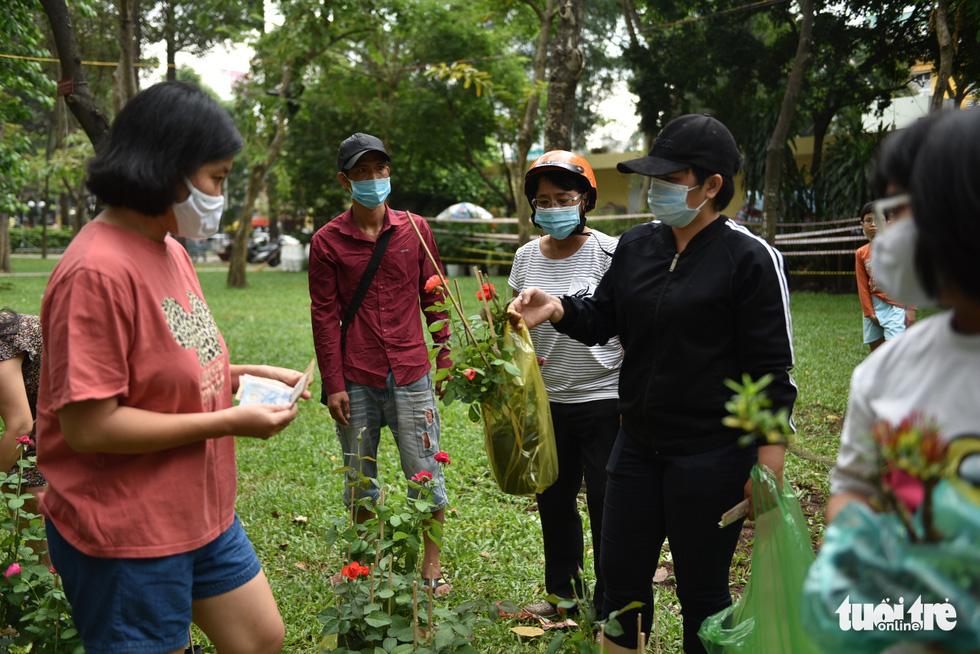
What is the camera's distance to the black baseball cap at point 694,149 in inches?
94.1

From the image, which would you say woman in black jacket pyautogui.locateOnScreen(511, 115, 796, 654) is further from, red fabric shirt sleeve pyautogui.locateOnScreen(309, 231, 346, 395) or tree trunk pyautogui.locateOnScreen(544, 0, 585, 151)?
tree trunk pyautogui.locateOnScreen(544, 0, 585, 151)

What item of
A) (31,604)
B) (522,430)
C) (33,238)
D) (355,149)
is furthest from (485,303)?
(33,238)

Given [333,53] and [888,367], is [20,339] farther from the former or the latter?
[333,53]

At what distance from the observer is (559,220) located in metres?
3.16

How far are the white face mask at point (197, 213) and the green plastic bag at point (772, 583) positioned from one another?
1.64 meters

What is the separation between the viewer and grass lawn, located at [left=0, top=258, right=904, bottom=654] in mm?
3613

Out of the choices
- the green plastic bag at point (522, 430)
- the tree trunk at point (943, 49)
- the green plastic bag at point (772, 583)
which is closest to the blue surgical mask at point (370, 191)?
the green plastic bag at point (522, 430)

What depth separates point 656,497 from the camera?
247 centimetres

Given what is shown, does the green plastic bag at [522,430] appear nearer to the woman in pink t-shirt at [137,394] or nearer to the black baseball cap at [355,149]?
the woman in pink t-shirt at [137,394]

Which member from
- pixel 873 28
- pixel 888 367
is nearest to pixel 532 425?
pixel 888 367

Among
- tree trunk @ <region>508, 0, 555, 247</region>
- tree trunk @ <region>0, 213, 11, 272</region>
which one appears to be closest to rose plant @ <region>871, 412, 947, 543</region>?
tree trunk @ <region>508, 0, 555, 247</region>

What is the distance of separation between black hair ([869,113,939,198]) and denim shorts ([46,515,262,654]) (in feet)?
5.70

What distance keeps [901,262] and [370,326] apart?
2.59 meters

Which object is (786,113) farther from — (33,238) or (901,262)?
(33,238)
